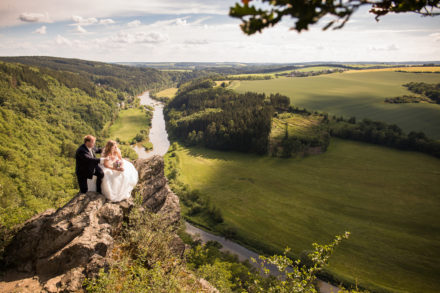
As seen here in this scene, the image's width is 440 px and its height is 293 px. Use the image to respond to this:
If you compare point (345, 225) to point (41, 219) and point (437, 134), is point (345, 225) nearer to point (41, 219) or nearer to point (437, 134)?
point (41, 219)

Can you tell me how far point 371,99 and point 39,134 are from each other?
399 ft

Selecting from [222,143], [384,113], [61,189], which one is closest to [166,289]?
[61,189]

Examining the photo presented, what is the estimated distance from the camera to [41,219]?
985cm

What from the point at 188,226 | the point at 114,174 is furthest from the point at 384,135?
the point at 114,174

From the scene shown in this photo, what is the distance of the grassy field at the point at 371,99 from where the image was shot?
78.8m

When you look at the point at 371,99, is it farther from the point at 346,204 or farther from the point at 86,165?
the point at 86,165

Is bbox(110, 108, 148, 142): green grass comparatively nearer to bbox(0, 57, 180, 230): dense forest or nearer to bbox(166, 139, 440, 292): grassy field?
bbox(0, 57, 180, 230): dense forest

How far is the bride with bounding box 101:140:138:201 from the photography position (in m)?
9.89

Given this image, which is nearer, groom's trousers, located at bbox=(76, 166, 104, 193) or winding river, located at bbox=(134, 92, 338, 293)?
groom's trousers, located at bbox=(76, 166, 104, 193)

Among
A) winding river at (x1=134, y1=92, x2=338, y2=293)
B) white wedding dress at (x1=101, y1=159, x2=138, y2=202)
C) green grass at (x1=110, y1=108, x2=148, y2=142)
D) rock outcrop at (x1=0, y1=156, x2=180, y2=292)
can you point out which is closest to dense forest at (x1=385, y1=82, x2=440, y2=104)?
winding river at (x1=134, y1=92, x2=338, y2=293)

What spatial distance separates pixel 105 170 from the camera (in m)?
9.72

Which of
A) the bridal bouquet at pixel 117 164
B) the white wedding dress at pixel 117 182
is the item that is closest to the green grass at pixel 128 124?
the white wedding dress at pixel 117 182

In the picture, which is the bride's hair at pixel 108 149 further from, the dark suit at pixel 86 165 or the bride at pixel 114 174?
the dark suit at pixel 86 165

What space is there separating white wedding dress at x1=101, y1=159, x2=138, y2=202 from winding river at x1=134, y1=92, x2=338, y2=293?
8.51 m
